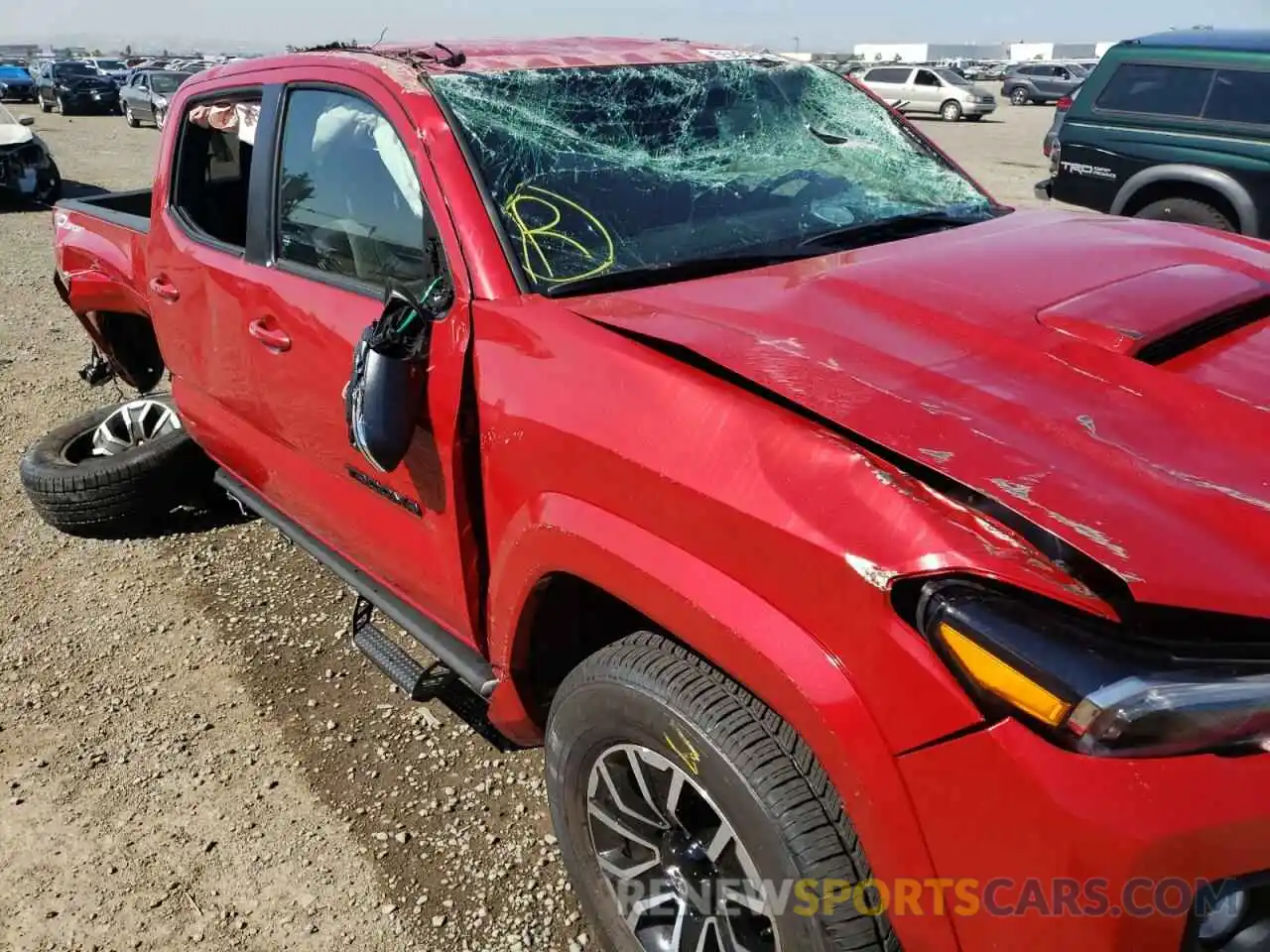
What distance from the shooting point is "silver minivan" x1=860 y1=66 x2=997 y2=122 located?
1137 inches

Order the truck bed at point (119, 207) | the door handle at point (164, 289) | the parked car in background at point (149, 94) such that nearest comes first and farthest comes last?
the door handle at point (164, 289)
the truck bed at point (119, 207)
the parked car in background at point (149, 94)

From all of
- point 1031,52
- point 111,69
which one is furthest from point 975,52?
point 111,69

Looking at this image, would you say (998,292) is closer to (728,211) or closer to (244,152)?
(728,211)

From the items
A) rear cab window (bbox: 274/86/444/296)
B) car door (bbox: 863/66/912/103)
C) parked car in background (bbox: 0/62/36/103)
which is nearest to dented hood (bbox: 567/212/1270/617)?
rear cab window (bbox: 274/86/444/296)

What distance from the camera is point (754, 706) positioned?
1646 millimetres

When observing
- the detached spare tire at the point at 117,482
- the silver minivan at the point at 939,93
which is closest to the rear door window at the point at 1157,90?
the detached spare tire at the point at 117,482

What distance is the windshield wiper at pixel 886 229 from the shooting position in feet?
8.38

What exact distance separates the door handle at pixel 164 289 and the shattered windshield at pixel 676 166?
1.43 metres

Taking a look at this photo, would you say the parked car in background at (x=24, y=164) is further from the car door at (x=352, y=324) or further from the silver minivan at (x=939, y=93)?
the silver minivan at (x=939, y=93)

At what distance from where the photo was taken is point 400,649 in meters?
2.73

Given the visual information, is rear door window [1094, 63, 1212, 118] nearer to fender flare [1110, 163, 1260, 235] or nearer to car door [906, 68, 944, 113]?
fender flare [1110, 163, 1260, 235]

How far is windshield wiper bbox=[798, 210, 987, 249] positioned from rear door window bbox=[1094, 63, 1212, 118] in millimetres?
6483

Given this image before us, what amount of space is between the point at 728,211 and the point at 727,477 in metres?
1.21

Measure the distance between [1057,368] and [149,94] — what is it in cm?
2990
